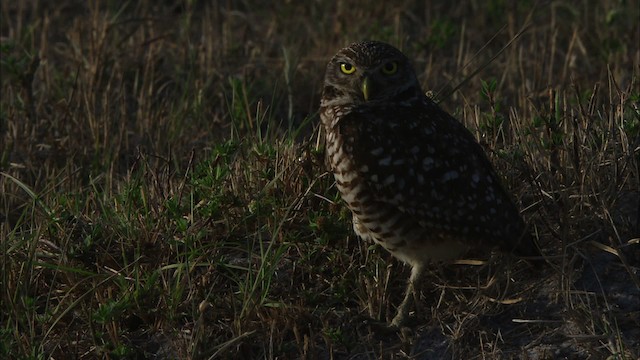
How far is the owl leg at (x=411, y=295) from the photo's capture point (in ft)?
14.3

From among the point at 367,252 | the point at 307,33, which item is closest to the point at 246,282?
the point at 367,252

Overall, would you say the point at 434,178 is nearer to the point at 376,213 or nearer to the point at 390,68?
the point at 376,213

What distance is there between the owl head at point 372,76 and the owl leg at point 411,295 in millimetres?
691

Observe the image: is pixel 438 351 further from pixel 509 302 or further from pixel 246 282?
pixel 246 282

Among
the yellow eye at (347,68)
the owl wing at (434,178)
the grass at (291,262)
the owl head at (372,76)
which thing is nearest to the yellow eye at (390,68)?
the owl head at (372,76)

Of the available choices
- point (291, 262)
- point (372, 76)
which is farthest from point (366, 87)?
point (291, 262)

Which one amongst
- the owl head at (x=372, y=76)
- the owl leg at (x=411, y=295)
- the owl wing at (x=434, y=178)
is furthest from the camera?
the owl head at (x=372, y=76)

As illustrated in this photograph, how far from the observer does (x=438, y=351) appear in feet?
14.0

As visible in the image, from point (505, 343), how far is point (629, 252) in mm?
651

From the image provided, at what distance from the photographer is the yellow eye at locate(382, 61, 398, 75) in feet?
14.9

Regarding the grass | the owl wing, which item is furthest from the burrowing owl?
the grass

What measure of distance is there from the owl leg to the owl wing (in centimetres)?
23

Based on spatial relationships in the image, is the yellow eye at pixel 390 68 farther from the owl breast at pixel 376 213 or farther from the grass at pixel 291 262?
the grass at pixel 291 262

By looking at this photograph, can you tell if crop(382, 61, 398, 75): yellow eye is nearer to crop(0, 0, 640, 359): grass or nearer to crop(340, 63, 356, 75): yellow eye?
crop(340, 63, 356, 75): yellow eye
